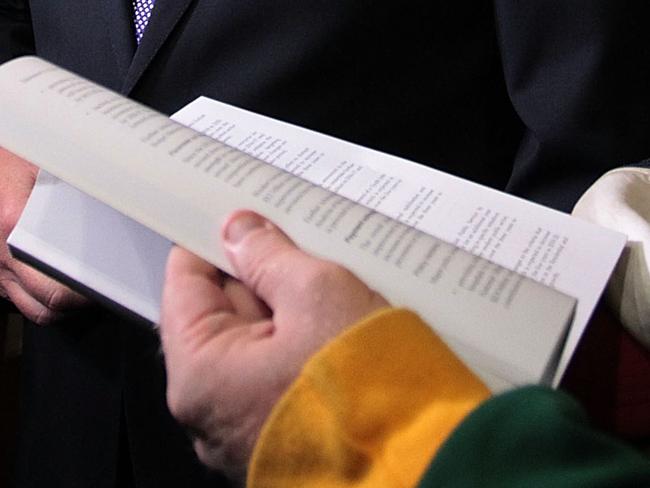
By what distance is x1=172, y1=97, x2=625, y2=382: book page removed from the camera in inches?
15.1

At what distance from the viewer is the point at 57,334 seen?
74 centimetres

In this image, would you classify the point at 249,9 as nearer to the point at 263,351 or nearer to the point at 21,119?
the point at 21,119

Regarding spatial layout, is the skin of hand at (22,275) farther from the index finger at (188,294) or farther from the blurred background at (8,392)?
the blurred background at (8,392)

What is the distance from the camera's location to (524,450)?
0.23 meters

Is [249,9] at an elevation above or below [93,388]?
above

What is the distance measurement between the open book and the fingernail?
1 centimetres

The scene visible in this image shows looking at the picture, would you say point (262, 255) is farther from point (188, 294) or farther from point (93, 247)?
point (93, 247)

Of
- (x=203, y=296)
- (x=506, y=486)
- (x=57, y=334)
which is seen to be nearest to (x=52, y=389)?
(x=57, y=334)

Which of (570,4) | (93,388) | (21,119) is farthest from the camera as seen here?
(93,388)

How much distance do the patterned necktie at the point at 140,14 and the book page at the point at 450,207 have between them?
0.14 m

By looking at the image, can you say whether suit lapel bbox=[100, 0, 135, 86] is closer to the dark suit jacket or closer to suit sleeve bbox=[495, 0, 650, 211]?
the dark suit jacket

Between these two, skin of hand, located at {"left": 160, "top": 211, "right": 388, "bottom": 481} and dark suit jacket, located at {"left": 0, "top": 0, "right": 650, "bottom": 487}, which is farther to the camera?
dark suit jacket, located at {"left": 0, "top": 0, "right": 650, "bottom": 487}

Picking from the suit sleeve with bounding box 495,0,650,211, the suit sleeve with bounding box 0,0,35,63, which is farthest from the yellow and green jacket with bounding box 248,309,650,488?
the suit sleeve with bounding box 0,0,35,63

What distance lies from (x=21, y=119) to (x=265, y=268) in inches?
6.6
